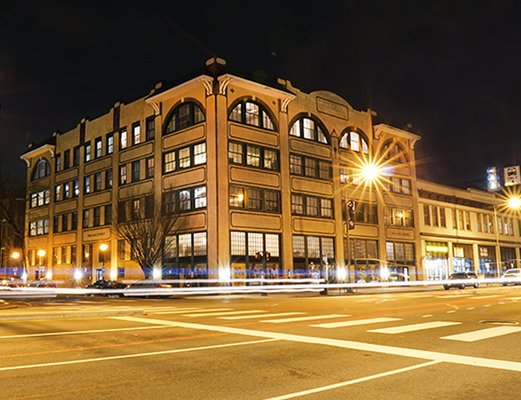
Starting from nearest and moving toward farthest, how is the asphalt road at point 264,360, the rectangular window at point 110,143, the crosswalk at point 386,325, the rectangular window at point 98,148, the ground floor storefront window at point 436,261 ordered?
the asphalt road at point 264,360
the crosswalk at point 386,325
the rectangular window at point 110,143
the rectangular window at point 98,148
the ground floor storefront window at point 436,261

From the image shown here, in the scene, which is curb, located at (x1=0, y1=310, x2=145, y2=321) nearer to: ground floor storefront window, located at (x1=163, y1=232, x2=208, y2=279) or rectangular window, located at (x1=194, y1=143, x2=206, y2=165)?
ground floor storefront window, located at (x1=163, y1=232, x2=208, y2=279)

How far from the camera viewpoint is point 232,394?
650cm

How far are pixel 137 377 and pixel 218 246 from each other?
32203 millimetres

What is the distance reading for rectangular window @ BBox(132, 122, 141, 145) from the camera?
4920 centimetres

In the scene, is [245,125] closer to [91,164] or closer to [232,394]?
[91,164]

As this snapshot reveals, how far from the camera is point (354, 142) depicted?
53.8 meters

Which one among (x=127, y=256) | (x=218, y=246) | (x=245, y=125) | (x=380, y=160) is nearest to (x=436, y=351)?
(x=218, y=246)

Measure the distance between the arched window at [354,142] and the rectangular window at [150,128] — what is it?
57.4 ft

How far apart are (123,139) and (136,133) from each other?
2.32 m

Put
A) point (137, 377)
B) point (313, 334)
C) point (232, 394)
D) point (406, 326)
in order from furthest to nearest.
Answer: point (406, 326)
point (313, 334)
point (137, 377)
point (232, 394)

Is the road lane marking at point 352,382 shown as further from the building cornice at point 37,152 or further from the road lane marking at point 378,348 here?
the building cornice at point 37,152

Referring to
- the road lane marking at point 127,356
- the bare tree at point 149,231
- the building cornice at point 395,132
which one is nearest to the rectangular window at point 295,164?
the bare tree at point 149,231

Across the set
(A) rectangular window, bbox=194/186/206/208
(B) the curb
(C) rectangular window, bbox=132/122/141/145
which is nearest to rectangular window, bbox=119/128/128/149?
(C) rectangular window, bbox=132/122/141/145

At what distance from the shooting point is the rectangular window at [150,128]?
47.5m
